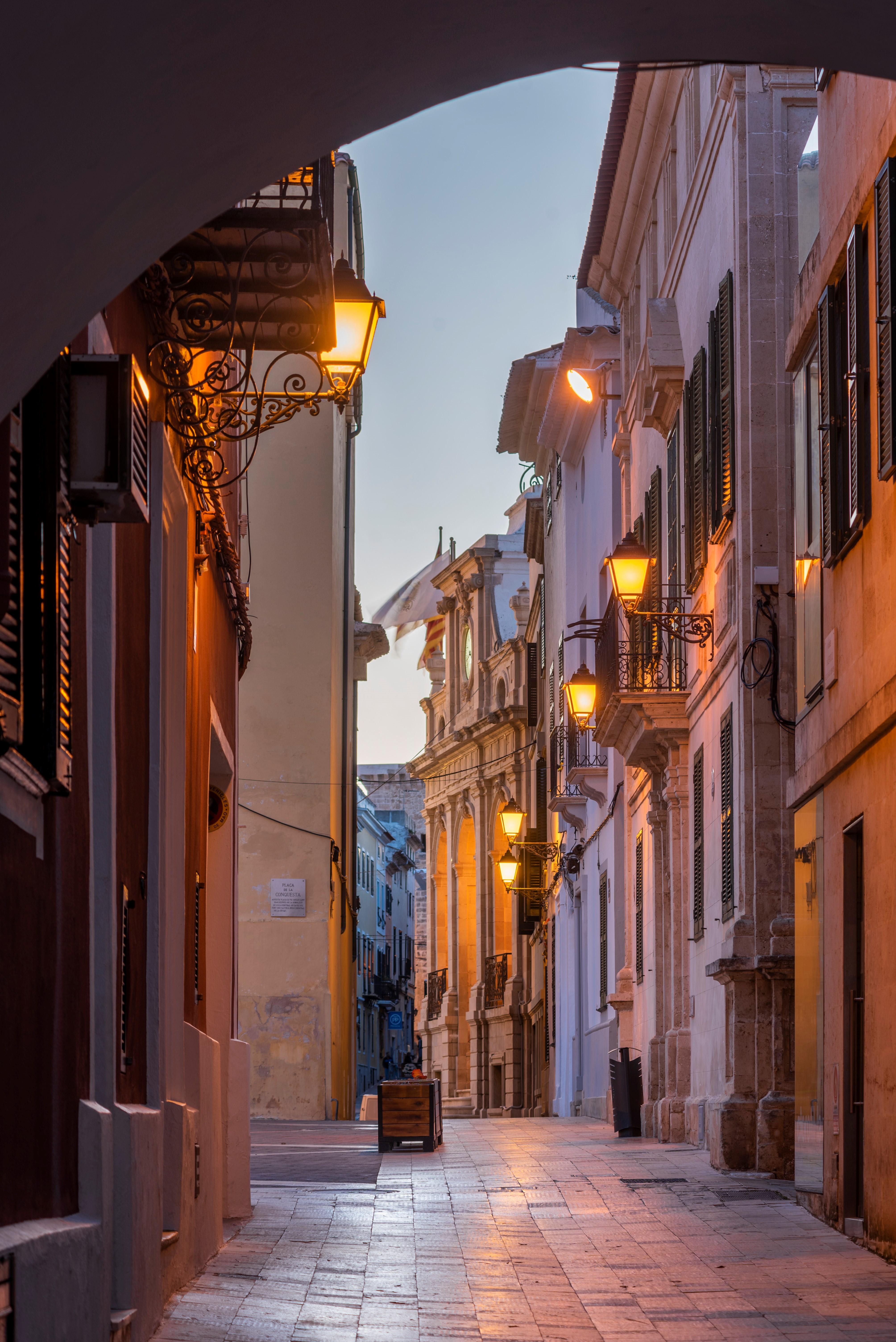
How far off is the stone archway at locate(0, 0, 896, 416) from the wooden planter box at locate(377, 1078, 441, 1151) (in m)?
14.9

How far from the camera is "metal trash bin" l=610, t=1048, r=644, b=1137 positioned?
21156 mm

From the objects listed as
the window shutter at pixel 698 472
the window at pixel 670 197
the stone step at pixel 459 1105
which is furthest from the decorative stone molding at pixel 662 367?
the stone step at pixel 459 1105

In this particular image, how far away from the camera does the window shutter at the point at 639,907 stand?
23.7m

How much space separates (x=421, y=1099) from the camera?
62.7 feet

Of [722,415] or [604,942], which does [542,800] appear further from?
[722,415]

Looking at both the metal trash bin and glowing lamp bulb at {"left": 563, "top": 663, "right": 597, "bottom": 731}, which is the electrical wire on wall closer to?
the metal trash bin

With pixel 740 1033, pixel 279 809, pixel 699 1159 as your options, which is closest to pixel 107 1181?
pixel 740 1033

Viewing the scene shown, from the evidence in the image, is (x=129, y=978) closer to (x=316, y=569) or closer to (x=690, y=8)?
(x=690, y=8)

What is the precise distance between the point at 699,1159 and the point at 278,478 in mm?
14324

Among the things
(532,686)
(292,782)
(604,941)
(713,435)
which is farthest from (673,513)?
(532,686)

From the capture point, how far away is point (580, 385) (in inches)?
1067

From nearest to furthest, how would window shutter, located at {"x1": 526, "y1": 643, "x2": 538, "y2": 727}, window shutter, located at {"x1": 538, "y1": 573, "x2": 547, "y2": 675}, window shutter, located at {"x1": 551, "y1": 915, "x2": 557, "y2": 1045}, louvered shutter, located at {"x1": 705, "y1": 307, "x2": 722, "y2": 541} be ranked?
louvered shutter, located at {"x1": 705, "y1": 307, "x2": 722, "y2": 541}
window shutter, located at {"x1": 551, "y1": 915, "x2": 557, "y2": 1045}
window shutter, located at {"x1": 538, "y1": 573, "x2": 547, "y2": 675}
window shutter, located at {"x1": 526, "y1": 643, "x2": 538, "y2": 727}

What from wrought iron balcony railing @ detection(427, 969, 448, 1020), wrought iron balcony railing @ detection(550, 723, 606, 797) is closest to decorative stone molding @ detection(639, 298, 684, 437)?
wrought iron balcony railing @ detection(550, 723, 606, 797)

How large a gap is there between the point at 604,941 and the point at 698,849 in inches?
397
